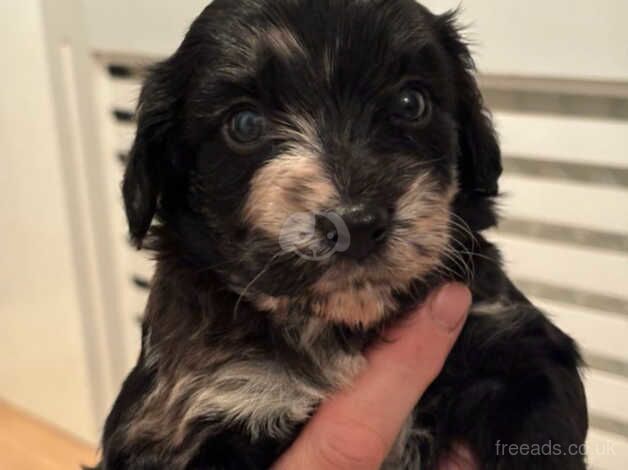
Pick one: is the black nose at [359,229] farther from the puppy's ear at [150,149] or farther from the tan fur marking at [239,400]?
the puppy's ear at [150,149]

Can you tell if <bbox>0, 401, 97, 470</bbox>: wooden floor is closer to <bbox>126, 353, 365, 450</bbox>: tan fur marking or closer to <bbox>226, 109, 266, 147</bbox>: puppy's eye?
<bbox>126, 353, 365, 450</bbox>: tan fur marking

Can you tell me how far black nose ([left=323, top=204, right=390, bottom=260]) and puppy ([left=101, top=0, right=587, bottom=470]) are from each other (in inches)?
0.6

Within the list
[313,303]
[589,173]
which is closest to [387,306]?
[313,303]

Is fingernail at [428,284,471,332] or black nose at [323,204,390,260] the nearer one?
black nose at [323,204,390,260]

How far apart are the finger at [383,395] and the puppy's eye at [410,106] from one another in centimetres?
40

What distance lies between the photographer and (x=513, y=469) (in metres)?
1.45

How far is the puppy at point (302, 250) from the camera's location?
55.4 inches

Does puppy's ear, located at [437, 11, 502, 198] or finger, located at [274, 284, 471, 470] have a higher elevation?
puppy's ear, located at [437, 11, 502, 198]

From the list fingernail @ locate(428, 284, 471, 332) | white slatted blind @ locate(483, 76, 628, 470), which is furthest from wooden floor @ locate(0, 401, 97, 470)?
fingernail @ locate(428, 284, 471, 332)

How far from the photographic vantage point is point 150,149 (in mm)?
1747

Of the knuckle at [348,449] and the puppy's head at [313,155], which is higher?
the puppy's head at [313,155]

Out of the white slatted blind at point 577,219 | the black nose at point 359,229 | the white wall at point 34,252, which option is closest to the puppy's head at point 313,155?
the black nose at point 359,229

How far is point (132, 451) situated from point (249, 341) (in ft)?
1.14

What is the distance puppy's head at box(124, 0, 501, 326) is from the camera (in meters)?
A: 1.34
